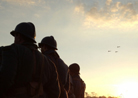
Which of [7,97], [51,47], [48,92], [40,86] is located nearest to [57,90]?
[48,92]

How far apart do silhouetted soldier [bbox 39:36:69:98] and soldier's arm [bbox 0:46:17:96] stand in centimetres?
257

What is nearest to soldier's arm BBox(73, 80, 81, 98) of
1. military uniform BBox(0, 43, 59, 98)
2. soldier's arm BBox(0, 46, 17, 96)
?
military uniform BBox(0, 43, 59, 98)

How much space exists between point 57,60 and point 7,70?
3063 millimetres

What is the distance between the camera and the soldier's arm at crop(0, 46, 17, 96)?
3.92 meters

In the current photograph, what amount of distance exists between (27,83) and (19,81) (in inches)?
7.8

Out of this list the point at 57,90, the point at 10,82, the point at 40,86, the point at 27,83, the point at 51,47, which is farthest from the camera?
the point at 51,47

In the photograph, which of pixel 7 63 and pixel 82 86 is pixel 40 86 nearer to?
pixel 7 63

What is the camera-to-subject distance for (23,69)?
421 cm

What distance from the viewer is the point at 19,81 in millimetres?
4145

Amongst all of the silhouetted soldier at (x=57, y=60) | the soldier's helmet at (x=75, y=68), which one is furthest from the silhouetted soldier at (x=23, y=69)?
the soldier's helmet at (x=75, y=68)

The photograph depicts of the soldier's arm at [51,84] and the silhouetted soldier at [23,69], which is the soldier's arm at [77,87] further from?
the silhouetted soldier at [23,69]

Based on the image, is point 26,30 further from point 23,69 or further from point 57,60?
point 57,60

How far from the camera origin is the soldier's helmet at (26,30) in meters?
4.95

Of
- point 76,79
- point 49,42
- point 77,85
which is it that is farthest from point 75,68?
point 49,42
